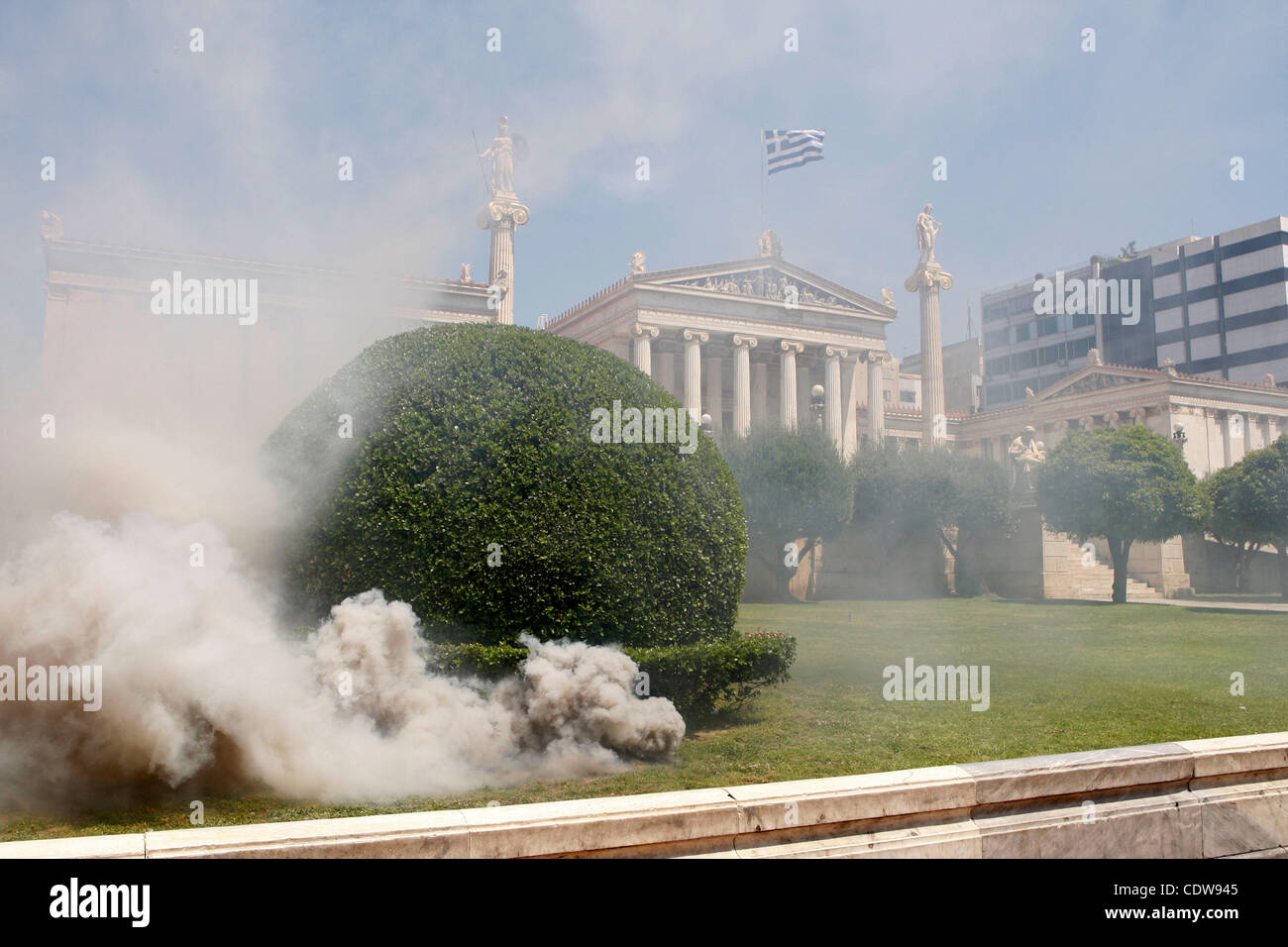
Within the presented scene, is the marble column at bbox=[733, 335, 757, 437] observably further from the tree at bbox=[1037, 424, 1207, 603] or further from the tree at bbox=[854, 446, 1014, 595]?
the tree at bbox=[1037, 424, 1207, 603]

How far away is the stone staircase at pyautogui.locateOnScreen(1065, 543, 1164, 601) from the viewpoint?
124ft

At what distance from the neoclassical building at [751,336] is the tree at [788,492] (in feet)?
41.2

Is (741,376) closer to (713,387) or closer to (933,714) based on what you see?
(713,387)

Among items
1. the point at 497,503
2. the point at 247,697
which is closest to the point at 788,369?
the point at 497,503

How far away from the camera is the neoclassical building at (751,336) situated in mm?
52375

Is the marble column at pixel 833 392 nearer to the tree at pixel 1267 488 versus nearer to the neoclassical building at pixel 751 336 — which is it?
the neoclassical building at pixel 751 336

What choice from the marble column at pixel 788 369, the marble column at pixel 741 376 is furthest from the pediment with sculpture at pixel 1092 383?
the marble column at pixel 741 376

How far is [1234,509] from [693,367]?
26.4m

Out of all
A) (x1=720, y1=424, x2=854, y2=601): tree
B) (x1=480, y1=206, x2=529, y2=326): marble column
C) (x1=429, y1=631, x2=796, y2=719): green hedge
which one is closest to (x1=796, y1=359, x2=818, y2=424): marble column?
(x1=720, y1=424, x2=854, y2=601): tree

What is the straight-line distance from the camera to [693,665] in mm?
8156
